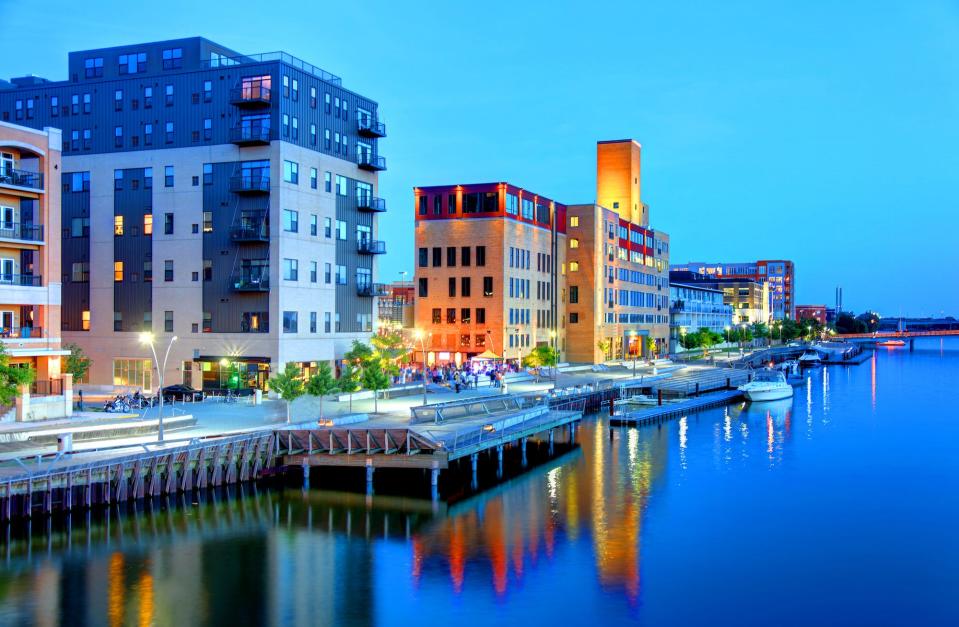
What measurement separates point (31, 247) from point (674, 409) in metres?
53.6

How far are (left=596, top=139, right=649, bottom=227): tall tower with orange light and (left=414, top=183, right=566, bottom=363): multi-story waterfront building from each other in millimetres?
47637

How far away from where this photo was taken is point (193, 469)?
4241cm

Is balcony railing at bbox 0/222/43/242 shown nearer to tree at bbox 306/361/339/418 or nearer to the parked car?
the parked car

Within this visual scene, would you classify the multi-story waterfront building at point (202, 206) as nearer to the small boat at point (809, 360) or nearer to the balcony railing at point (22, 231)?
the balcony railing at point (22, 231)

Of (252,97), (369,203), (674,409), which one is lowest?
(674,409)

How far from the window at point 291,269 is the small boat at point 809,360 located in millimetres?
125460

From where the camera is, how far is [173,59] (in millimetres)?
72125

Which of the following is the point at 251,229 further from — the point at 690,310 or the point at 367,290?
the point at 690,310

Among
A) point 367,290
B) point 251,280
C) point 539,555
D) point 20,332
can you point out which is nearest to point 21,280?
point 20,332

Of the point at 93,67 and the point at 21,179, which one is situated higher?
the point at 93,67

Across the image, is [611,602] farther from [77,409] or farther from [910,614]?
[77,409]

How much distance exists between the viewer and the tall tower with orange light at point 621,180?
151 meters

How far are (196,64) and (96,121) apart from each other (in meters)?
9.83

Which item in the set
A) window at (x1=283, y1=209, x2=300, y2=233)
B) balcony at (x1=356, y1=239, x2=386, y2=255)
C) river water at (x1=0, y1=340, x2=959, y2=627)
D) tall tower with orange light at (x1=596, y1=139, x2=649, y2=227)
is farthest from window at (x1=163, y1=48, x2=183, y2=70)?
tall tower with orange light at (x1=596, y1=139, x2=649, y2=227)
